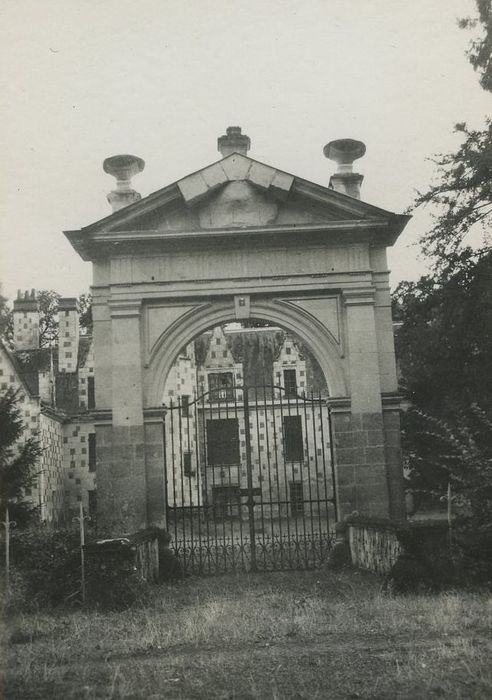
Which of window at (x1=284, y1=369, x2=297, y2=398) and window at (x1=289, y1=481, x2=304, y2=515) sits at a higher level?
window at (x1=284, y1=369, x2=297, y2=398)

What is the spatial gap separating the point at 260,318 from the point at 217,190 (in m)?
2.31

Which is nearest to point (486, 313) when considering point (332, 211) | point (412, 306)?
point (412, 306)

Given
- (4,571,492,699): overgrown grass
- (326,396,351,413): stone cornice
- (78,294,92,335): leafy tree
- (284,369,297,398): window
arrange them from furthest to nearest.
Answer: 1. (78,294,92,335): leafy tree
2. (284,369,297,398): window
3. (326,396,351,413): stone cornice
4. (4,571,492,699): overgrown grass

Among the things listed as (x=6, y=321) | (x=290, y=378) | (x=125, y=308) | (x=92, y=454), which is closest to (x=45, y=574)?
(x=125, y=308)

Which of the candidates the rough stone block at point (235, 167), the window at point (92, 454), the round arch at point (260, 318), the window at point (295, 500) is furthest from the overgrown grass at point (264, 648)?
the window at point (92, 454)

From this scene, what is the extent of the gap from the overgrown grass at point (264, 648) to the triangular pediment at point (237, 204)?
251 inches

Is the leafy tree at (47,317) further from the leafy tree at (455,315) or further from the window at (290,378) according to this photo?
the leafy tree at (455,315)

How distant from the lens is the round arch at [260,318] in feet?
41.3

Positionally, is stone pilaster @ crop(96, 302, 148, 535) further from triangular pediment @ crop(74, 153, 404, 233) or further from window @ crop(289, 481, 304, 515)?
window @ crop(289, 481, 304, 515)

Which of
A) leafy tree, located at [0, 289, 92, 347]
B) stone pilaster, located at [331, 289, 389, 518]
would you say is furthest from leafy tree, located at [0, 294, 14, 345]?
stone pilaster, located at [331, 289, 389, 518]

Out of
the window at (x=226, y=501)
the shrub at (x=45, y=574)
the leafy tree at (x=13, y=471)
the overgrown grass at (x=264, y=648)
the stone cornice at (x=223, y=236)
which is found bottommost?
the overgrown grass at (x=264, y=648)

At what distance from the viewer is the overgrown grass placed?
16.2 ft

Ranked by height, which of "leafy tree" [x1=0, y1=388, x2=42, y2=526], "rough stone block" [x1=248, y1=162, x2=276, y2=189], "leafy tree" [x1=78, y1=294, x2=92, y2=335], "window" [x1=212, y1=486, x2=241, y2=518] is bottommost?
"window" [x1=212, y1=486, x2=241, y2=518]

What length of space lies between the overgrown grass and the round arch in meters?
4.26
